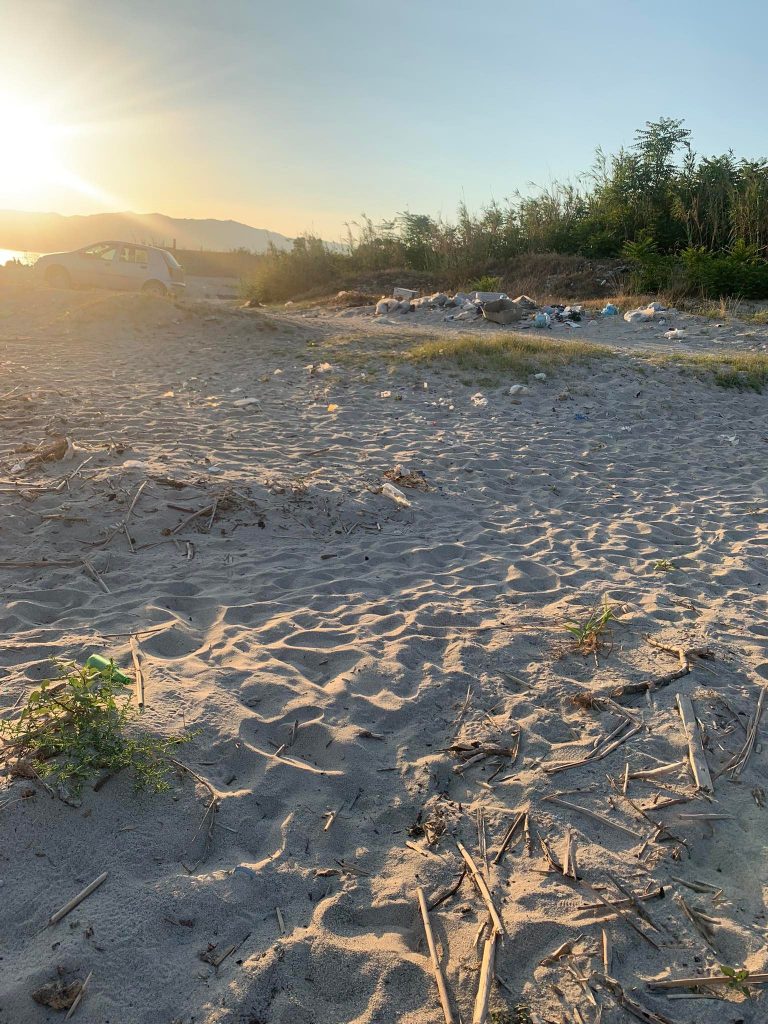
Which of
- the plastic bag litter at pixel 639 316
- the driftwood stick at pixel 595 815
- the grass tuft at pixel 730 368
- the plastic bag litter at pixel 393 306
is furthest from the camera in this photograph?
the plastic bag litter at pixel 393 306

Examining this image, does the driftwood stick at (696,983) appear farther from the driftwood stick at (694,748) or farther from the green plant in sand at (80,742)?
the green plant in sand at (80,742)

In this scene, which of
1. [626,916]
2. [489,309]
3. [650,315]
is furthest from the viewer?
[489,309]

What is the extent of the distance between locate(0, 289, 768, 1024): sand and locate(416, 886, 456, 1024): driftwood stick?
3 cm

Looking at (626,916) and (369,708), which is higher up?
(369,708)

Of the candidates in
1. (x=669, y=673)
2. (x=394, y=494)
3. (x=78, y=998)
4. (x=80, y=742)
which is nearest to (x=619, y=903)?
(x=669, y=673)

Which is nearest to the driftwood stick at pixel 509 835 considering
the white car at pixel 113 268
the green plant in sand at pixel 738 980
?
the green plant in sand at pixel 738 980

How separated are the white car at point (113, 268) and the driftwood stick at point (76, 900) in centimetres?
1485

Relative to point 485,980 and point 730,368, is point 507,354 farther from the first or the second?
point 485,980

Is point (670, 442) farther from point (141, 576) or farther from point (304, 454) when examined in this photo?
point (141, 576)

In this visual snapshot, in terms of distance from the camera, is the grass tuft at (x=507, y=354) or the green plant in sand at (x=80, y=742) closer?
the green plant in sand at (x=80, y=742)

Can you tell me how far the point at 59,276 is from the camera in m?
15.0

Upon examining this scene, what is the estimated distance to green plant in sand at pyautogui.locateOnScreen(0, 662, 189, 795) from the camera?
2143mm

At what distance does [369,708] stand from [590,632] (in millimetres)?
1133

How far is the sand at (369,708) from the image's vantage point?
171 centimetres
